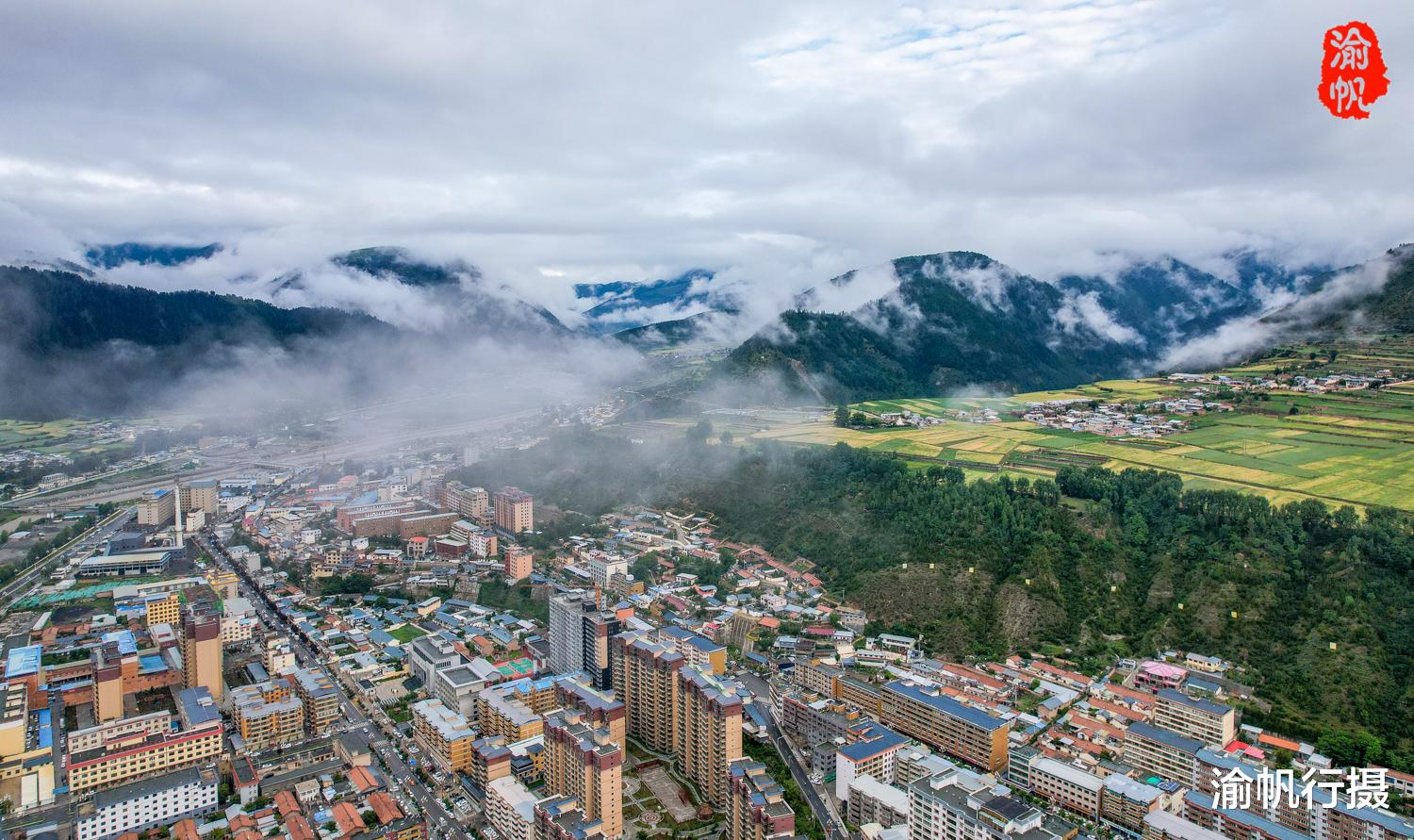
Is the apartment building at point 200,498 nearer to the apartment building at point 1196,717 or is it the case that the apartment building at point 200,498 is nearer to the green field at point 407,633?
the green field at point 407,633

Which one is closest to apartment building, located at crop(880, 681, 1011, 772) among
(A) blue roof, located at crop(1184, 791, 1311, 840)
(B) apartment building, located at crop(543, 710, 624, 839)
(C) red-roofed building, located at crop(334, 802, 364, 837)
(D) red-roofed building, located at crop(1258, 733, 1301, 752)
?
(A) blue roof, located at crop(1184, 791, 1311, 840)

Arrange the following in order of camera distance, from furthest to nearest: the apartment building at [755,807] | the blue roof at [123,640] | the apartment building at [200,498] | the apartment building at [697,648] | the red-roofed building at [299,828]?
1. the apartment building at [200,498]
2. the blue roof at [123,640]
3. the apartment building at [697,648]
4. the red-roofed building at [299,828]
5. the apartment building at [755,807]

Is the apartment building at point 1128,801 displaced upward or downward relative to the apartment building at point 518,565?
downward

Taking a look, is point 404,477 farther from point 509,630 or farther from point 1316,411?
point 1316,411

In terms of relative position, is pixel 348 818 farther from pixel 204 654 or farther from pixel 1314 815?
pixel 1314 815

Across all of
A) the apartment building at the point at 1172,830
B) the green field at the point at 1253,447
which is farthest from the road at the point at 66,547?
the apartment building at the point at 1172,830

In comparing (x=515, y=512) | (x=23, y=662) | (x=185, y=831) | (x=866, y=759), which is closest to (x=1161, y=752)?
(x=866, y=759)

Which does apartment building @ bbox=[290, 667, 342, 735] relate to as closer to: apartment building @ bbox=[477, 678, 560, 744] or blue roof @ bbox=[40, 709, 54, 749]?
apartment building @ bbox=[477, 678, 560, 744]
